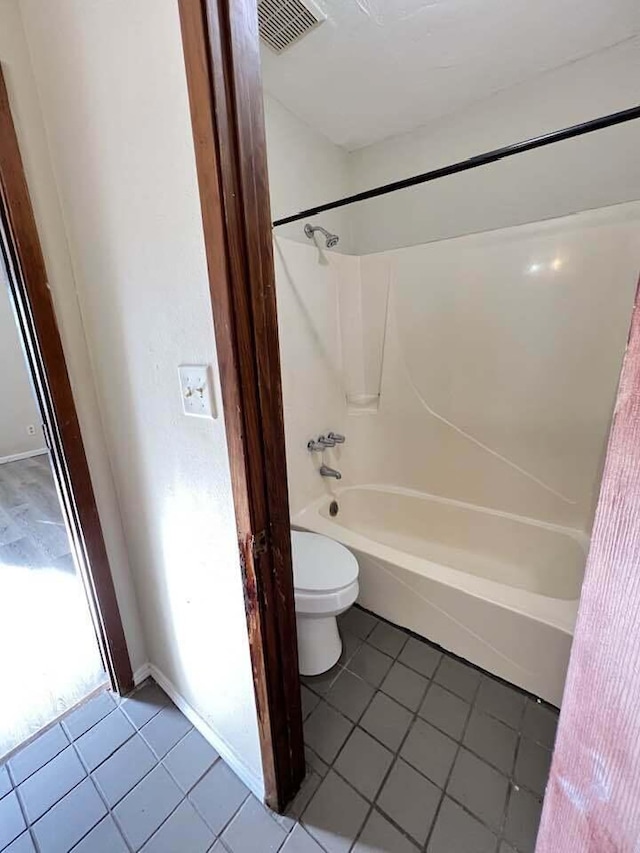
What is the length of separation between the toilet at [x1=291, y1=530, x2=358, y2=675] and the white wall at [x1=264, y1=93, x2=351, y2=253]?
152 centimetres

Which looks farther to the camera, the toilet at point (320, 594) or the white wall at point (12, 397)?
the white wall at point (12, 397)

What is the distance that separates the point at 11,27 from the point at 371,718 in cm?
228

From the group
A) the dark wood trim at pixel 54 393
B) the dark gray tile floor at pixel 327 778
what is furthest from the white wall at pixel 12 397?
the dark gray tile floor at pixel 327 778

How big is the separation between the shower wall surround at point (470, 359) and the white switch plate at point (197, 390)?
968 millimetres

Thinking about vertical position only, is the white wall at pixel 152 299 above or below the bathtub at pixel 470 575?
above

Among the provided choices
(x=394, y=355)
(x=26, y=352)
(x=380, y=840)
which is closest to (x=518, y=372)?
(x=394, y=355)

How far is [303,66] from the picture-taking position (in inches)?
59.3

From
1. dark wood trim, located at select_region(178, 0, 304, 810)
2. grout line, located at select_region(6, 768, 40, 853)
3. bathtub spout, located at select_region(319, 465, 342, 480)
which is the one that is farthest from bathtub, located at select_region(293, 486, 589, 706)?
grout line, located at select_region(6, 768, 40, 853)

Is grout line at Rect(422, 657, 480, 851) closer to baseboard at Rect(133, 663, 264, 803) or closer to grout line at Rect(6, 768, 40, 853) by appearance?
baseboard at Rect(133, 663, 264, 803)

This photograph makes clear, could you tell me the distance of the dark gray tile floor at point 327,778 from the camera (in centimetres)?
94

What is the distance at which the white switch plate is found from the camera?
0.72 metres

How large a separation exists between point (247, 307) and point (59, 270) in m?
0.74

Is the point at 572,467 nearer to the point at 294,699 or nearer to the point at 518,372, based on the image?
the point at 518,372

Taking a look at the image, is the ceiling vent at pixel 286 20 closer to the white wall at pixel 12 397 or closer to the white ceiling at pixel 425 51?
the white ceiling at pixel 425 51
